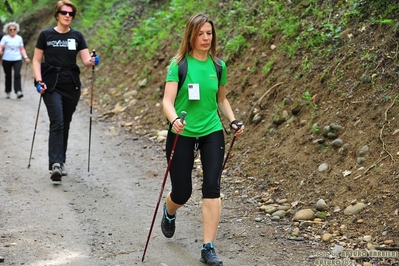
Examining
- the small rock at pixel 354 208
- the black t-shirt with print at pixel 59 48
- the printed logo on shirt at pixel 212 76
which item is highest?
the printed logo on shirt at pixel 212 76

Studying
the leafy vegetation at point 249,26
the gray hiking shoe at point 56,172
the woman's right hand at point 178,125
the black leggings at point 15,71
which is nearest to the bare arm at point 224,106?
the woman's right hand at point 178,125

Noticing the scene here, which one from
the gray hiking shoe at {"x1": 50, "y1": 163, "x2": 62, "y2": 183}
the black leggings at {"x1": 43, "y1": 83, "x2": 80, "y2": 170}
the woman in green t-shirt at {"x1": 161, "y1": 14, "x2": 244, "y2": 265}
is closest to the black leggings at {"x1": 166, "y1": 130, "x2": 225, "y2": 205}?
the woman in green t-shirt at {"x1": 161, "y1": 14, "x2": 244, "y2": 265}

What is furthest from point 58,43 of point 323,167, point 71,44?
point 323,167

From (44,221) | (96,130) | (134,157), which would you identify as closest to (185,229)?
(44,221)

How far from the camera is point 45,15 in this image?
2441cm

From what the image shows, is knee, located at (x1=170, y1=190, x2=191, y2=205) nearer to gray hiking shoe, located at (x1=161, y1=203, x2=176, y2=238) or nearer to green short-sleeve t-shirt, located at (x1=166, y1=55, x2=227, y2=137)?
gray hiking shoe, located at (x1=161, y1=203, x2=176, y2=238)

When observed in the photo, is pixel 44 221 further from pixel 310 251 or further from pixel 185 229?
pixel 310 251

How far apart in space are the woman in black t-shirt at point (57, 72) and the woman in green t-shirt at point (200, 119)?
9.73ft

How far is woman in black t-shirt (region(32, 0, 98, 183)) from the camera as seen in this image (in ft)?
25.8

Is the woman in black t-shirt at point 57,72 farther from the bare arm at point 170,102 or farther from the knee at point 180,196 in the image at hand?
the bare arm at point 170,102

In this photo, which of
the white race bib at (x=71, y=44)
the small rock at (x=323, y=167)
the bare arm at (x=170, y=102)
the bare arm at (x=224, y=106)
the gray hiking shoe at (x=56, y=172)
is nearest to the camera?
the bare arm at (x=170, y=102)

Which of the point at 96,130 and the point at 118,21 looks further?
the point at 118,21

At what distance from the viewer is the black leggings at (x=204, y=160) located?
5184 mm

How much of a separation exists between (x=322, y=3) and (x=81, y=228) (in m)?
5.62
